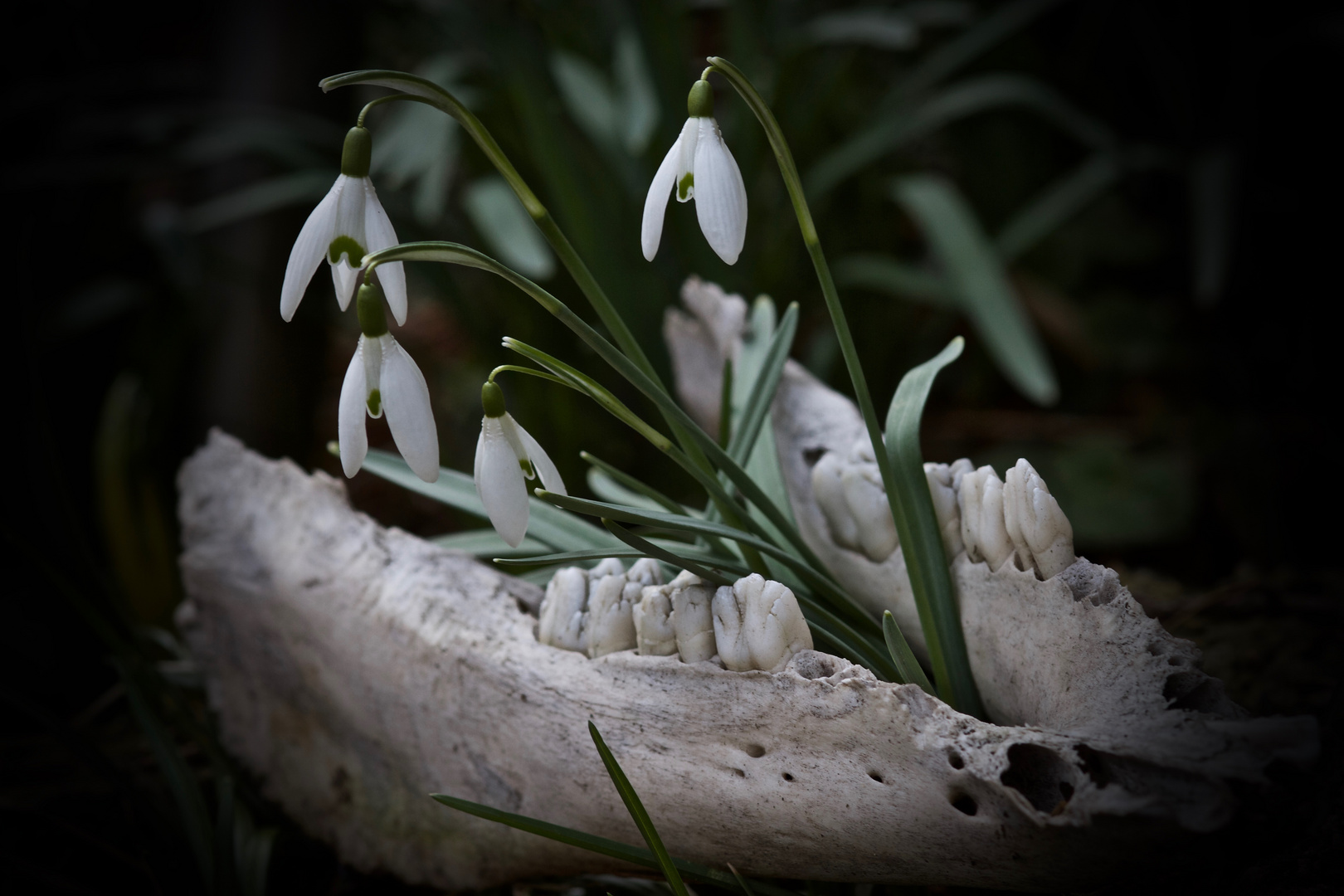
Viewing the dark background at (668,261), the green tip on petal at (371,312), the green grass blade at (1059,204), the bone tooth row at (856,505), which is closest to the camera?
the green tip on petal at (371,312)

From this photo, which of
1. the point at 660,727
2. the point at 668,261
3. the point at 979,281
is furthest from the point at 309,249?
the point at 979,281

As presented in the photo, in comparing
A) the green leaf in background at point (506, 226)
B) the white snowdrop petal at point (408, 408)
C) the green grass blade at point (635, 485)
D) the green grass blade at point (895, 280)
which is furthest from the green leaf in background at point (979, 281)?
the white snowdrop petal at point (408, 408)

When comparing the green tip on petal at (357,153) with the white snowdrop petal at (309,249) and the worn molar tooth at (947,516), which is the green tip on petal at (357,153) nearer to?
the white snowdrop petal at (309,249)

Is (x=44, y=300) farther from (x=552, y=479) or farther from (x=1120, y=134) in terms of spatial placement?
(x=1120, y=134)

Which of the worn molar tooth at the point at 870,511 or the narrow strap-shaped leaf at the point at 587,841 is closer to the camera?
the narrow strap-shaped leaf at the point at 587,841

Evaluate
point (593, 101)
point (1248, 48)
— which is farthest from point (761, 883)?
point (1248, 48)

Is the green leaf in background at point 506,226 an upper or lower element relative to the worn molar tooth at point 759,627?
upper

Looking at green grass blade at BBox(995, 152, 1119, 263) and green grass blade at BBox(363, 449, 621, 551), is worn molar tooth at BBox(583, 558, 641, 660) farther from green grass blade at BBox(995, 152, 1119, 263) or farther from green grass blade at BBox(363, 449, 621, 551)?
green grass blade at BBox(995, 152, 1119, 263)
